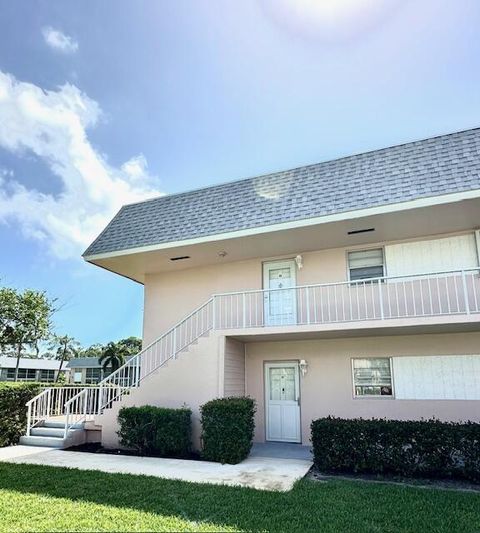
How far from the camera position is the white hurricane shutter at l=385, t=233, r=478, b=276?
9.92 metres

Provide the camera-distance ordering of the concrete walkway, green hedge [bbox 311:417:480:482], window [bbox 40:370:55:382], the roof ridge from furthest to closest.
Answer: window [bbox 40:370:55:382], the roof ridge, green hedge [bbox 311:417:480:482], the concrete walkway

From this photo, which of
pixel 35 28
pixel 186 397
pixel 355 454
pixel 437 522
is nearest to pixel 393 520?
pixel 437 522

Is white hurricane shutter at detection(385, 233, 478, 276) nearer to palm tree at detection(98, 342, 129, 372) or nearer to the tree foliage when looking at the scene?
the tree foliage

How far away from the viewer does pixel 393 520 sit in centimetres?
518

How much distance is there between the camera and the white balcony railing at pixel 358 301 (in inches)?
382


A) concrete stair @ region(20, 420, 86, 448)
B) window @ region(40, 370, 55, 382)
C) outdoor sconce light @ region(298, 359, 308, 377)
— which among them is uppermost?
outdoor sconce light @ region(298, 359, 308, 377)

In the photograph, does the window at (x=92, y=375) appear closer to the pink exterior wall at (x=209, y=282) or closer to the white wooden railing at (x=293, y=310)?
the white wooden railing at (x=293, y=310)

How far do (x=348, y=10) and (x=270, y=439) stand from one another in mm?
10565

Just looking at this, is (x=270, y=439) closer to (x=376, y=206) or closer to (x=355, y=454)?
(x=355, y=454)

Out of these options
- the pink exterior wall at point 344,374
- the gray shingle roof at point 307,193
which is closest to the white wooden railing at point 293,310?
the pink exterior wall at point 344,374

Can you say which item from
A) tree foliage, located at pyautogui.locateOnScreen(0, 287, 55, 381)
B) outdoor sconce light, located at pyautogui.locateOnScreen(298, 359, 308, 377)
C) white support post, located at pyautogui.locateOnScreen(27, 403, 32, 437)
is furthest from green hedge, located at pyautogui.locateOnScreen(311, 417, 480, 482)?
tree foliage, located at pyautogui.locateOnScreen(0, 287, 55, 381)

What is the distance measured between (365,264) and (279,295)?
2540 mm

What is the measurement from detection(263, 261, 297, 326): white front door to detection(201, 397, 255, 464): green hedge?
9.96ft

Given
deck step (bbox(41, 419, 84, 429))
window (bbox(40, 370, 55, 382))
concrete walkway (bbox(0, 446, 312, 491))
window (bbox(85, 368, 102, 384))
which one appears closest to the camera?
concrete walkway (bbox(0, 446, 312, 491))
